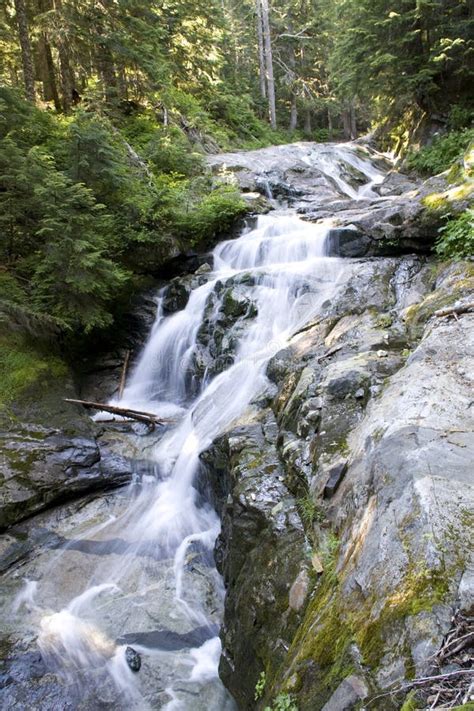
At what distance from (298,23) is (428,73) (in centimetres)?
2277

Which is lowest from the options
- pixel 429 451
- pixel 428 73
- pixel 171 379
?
pixel 171 379

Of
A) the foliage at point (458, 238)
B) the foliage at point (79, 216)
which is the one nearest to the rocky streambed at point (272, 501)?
the foliage at point (458, 238)

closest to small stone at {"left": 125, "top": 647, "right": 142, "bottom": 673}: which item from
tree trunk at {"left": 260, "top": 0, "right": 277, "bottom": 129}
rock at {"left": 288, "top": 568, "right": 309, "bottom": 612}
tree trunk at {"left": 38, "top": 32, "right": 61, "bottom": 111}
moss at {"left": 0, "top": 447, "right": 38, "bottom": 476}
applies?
rock at {"left": 288, "top": 568, "right": 309, "bottom": 612}

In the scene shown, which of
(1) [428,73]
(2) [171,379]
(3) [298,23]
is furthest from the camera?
(3) [298,23]

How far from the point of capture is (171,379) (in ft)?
33.1

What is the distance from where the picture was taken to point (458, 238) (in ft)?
22.7

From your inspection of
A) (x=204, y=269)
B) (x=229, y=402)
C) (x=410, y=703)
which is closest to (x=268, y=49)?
(x=204, y=269)

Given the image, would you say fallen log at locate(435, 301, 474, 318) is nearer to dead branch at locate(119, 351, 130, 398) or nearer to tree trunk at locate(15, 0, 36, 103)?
dead branch at locate(119, 351, 130, 398)

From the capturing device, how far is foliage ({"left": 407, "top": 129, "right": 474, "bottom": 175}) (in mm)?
13262

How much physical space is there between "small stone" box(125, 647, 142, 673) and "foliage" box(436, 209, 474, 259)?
6825 millimetres

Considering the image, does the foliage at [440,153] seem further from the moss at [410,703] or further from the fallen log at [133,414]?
the moss at [410,703]

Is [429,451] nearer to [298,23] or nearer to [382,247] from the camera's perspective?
[382,247]

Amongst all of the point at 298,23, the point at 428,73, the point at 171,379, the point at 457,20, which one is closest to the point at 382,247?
the point at 171,379

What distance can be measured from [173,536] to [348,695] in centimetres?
475
